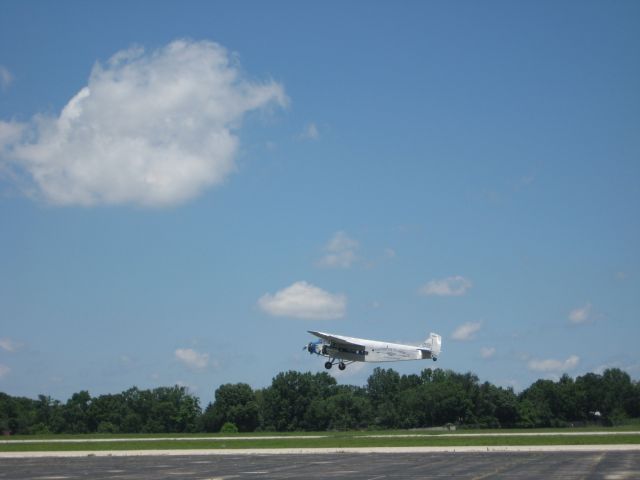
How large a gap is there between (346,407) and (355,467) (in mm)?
100511

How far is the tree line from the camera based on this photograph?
12325cm

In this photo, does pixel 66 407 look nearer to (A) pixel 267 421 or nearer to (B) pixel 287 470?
(A) pixel 267 421

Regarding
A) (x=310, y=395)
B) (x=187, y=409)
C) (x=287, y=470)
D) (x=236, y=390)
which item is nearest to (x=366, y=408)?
(x=310, y=395)

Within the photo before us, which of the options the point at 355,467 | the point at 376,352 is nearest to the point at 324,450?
the point at 355,467

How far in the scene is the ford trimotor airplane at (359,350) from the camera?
73.9m

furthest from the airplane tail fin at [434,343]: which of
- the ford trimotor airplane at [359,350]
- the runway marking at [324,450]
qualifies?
the runway marking at [324,450]

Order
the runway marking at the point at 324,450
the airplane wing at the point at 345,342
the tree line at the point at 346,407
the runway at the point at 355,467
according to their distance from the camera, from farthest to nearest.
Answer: the tree line at the point at 346,407 < the airplane wing at the point at 345,342 < the runway marking at the point at 324,450 < the runway at the point at 355,467

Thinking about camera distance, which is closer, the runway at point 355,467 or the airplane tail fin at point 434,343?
the runway at point 355,467

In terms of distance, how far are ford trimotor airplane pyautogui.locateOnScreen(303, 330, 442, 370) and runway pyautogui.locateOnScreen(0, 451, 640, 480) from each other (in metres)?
25.0

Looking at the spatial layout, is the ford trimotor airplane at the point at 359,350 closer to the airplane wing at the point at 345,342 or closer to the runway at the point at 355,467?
the airplane wing at the point at 345,342

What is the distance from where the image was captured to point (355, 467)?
121ft

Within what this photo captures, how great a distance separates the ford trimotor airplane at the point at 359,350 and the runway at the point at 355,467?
2499 cm

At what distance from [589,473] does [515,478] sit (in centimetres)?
359

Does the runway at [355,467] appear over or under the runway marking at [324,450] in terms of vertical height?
under
